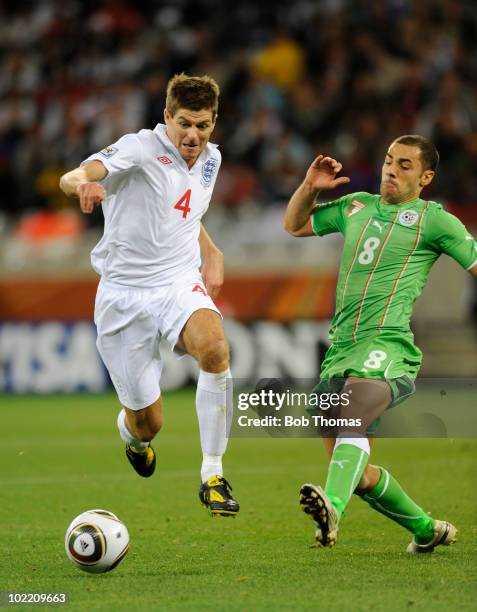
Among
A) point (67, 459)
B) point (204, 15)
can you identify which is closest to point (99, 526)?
point (67, 459)

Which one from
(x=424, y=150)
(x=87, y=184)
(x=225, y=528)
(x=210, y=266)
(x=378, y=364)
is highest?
(x=424, y=150)

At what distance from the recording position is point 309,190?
6.00m

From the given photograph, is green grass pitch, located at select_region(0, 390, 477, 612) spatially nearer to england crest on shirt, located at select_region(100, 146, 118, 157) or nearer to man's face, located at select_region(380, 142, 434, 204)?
man's face, located at select_region(380, 142, 434, 204)

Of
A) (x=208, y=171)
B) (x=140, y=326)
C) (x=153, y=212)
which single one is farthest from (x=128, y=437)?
(x=208, y=171)

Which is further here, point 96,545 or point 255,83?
point 255,83

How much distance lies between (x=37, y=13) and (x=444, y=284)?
8678 mm

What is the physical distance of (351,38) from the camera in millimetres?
16594

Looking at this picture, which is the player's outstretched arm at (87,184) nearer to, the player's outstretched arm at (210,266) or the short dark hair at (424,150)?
the player's outstretched arm at (210,266)

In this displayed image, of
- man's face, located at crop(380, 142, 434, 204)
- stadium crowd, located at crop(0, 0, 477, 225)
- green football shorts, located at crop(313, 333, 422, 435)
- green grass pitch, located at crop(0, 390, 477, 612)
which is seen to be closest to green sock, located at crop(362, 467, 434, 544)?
green grass pitch, located at crop(0, 390, 477, 612)

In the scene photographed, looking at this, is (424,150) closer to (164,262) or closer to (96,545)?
(164,262)

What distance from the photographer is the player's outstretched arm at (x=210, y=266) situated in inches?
270

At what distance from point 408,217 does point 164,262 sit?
1.42 metres

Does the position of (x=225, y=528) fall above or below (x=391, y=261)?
below

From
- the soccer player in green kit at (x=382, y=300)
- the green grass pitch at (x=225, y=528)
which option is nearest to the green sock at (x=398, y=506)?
the soccer player in green kit at (x=382, y=300)
